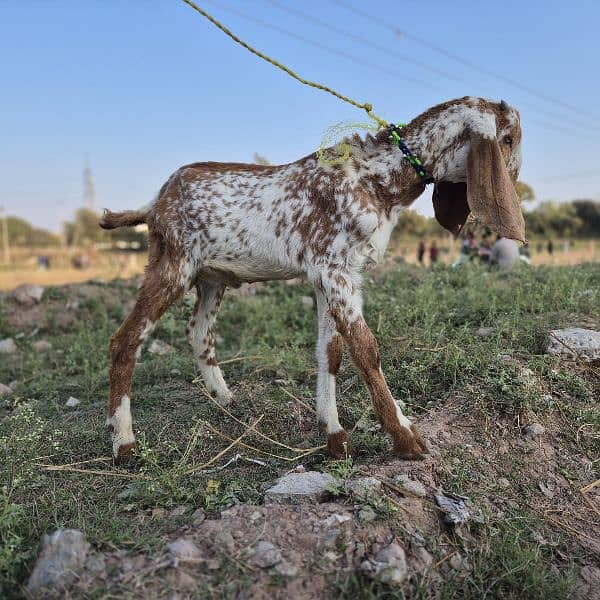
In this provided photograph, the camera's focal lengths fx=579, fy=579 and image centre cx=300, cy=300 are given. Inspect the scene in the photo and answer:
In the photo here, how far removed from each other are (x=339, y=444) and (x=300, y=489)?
25.3 inches

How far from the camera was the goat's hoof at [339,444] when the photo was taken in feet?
12.3

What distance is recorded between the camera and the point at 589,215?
44.8 m

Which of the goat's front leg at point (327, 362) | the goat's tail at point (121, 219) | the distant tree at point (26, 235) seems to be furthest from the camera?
the distant tree at point (26, 235)

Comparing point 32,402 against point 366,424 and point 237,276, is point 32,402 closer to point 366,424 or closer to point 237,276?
point 237,276

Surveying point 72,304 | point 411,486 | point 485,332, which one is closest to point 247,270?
point 411,486

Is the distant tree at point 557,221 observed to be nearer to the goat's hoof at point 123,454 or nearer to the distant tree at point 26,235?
the goat's hoof at point 123,454

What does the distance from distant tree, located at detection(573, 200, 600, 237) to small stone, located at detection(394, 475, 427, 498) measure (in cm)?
4566

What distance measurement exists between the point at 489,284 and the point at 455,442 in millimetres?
3990

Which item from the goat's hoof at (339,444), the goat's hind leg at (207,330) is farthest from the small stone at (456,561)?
the goat's hind leg at (207,330)

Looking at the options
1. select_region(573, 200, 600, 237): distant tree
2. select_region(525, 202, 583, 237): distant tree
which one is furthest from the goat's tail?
select_region(573, 200, 600, 237): distant tree

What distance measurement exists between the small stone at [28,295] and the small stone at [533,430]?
8.16 m

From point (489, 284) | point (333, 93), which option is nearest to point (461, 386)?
point (333, 93)

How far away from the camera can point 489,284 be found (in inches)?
292

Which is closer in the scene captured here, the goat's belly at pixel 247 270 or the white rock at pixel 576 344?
the goat's belly at pixel 247 270
